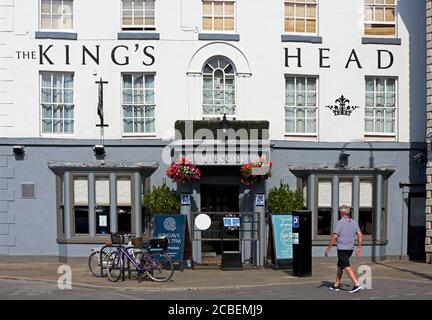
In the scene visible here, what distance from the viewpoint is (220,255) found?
19.5 metres

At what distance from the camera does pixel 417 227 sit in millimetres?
20141

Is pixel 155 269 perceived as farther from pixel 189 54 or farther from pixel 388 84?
pixel 388 84

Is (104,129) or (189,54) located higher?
(189,54)

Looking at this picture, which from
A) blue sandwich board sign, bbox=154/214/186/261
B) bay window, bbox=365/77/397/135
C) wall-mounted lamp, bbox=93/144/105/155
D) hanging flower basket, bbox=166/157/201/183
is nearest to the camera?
blue sandwich board sign, bbox=154/214/186/261

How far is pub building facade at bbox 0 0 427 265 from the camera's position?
19.2m

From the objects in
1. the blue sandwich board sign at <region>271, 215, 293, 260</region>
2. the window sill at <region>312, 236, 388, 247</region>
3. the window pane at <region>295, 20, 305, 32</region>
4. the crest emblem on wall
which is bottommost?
the window sill at <region>312, 236, 388, 247</region>

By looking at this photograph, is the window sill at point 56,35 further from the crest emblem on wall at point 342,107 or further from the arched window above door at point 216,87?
the crest emblem on wall at point 342,107

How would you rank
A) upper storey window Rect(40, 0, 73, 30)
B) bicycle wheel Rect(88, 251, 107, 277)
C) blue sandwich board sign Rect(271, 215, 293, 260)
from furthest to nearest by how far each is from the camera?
upper storey window Rect(40, 0, 73, 30) < blue sandwich board sign Rect(271, 215, 293, 260) < bicycle wheel Rect(88, 251, 107, 277)

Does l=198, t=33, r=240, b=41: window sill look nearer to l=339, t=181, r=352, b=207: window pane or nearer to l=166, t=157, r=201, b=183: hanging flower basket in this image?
l=166, t=157, r=201, b=183: hanging flower basket

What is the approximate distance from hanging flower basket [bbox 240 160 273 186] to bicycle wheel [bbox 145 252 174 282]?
3.65 meters

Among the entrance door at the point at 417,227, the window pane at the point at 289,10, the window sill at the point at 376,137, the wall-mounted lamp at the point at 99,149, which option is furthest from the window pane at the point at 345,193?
the wall-mounted lamp at the point at 99,149

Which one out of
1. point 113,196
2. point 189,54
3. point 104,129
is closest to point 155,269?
point 113,196

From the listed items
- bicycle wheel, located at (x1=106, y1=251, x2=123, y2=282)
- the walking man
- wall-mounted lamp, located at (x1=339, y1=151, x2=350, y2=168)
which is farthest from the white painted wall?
the walking man
